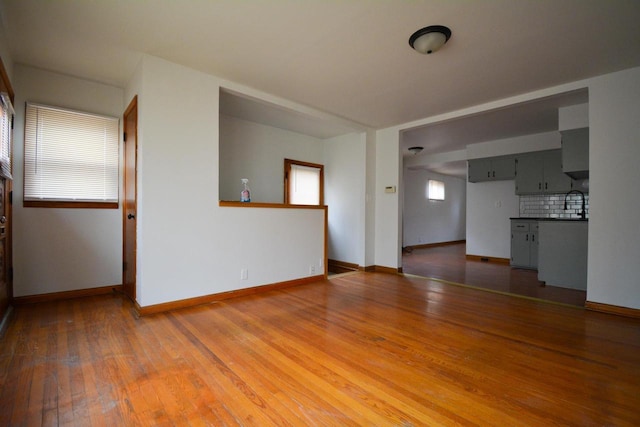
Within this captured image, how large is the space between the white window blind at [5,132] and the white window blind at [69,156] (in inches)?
12.1

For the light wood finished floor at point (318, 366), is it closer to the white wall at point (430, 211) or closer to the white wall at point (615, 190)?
the white wall at point (615, 190)

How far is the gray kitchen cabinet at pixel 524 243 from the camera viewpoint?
5.55 meters

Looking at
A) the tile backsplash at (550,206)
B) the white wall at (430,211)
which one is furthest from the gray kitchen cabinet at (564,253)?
the white wall at (430,211)

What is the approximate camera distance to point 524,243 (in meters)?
5.70

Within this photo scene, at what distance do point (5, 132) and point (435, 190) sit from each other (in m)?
9.57

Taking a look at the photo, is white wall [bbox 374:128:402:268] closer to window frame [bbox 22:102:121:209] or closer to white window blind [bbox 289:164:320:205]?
white window blind [bbox 289:164:320:205]

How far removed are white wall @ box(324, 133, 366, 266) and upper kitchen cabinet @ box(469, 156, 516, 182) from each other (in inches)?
118

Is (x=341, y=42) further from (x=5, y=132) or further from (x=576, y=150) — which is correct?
(x=576, y=150)

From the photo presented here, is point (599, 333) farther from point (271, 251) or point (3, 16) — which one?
point (3, 16)

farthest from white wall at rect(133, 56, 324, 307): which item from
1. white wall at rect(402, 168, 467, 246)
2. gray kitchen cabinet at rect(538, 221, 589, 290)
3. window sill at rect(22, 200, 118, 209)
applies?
white wall at rect(402, 168, 467, 246)

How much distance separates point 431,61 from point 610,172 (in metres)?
2.24

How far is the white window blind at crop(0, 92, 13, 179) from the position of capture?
2.44m

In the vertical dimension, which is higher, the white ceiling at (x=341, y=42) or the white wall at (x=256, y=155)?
the white ceiling at (x=341, y=42)

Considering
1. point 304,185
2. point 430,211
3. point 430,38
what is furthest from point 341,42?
point 430,211
